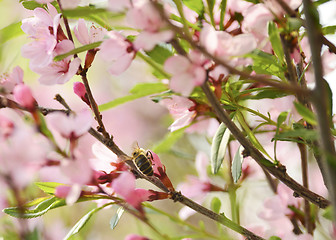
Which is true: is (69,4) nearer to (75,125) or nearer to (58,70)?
(58,70)

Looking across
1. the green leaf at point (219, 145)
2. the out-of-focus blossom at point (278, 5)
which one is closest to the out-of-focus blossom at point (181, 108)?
the green leaf at point (219, 145)

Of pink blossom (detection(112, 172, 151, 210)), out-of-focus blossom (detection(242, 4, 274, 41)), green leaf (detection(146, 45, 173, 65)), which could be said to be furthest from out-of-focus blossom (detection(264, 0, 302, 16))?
pink blossom (detection(112, 172, 151, 210))

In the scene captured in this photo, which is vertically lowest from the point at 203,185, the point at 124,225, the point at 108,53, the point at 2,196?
the point at 124,225

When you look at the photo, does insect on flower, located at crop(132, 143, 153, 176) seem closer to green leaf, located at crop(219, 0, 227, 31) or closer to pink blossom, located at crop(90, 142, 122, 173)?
pink blossom, located at crop(90, 142, 122, 173)

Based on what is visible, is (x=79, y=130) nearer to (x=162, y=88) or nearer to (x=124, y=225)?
(x=162, y=88)

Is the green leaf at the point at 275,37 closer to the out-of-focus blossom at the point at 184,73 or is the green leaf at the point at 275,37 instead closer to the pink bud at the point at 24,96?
the out-of-focus blossom at the point at 184,73

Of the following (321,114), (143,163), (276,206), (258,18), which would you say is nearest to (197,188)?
(276,206)

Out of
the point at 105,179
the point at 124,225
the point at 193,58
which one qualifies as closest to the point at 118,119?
the point at 124,225
